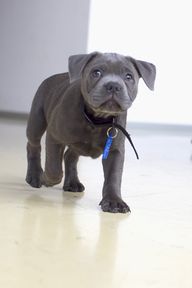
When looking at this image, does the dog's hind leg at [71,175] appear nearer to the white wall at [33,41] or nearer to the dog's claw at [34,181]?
the dog's claw at [34,181]

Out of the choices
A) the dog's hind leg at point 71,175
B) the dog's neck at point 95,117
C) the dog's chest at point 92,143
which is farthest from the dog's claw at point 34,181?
the dog's neck at point 95,117

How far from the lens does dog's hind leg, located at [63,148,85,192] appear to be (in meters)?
2.47

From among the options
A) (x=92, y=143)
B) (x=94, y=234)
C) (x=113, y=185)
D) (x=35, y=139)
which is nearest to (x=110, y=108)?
(x=92, y=143)

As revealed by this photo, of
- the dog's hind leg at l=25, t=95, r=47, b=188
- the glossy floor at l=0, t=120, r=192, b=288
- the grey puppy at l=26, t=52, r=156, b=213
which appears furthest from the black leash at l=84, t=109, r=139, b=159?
the dog's hind leg at l=25, t=95, r=47, b=188

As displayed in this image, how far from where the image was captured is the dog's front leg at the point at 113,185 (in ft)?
6.99

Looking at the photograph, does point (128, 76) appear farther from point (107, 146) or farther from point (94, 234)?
point (94, 234)

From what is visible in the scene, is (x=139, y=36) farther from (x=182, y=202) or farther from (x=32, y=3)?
(x=182, y=202)

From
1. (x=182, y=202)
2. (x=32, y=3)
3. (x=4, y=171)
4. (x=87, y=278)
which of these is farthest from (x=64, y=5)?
(x=87, y=278)

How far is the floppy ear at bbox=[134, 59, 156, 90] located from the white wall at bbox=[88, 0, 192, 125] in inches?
139

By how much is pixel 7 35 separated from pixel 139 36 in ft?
4.29

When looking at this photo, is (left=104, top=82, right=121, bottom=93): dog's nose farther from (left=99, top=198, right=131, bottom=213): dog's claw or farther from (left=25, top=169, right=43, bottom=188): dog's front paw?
(left=25, top=169, right=43, bottom=188): dog's front paw

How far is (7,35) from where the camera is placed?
610 centimetres

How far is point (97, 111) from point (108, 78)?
0.41ft

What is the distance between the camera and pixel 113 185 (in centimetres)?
217
